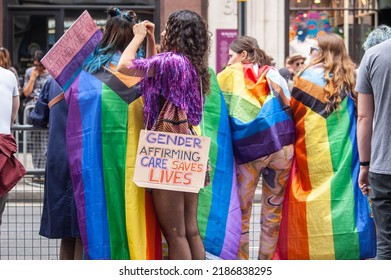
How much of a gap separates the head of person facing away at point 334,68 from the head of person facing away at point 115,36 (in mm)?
1437

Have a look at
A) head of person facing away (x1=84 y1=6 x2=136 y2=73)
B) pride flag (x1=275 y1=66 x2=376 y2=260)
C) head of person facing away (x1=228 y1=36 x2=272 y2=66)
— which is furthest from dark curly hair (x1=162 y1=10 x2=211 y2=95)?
pride flag (x1=275 y1=66 x2=376 y2=260)

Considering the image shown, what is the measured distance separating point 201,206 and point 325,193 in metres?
0.92

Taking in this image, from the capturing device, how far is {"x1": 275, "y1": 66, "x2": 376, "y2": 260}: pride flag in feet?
24.2

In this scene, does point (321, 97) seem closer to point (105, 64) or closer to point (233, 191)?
point (233, 191)

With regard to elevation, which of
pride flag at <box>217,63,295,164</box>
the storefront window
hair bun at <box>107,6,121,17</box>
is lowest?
pride flag at <box>217,63,295,164</box>

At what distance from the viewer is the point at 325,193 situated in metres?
7.44

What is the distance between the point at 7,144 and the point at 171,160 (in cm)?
134

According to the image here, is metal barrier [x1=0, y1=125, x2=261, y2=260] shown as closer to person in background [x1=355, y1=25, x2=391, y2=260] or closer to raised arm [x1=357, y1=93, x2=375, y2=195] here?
raised arm [x1=357, y1=93, x2=375, y2=195]

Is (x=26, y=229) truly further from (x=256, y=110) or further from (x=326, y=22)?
(x=326, y=22)

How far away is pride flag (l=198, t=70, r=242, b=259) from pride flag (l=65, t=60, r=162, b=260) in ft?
1.25

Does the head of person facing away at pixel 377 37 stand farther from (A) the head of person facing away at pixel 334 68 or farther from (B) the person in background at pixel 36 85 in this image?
(B) the person in background at pixel 36 85

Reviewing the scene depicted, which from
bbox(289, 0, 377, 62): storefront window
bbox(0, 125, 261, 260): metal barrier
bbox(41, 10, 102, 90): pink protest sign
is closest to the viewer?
bbox(41, 10, 102, 90): pink protest sign

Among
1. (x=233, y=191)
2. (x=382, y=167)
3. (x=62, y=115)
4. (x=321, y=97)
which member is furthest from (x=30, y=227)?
(x=382, y=167)

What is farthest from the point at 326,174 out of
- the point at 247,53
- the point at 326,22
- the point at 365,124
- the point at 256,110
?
the point at 326,22
